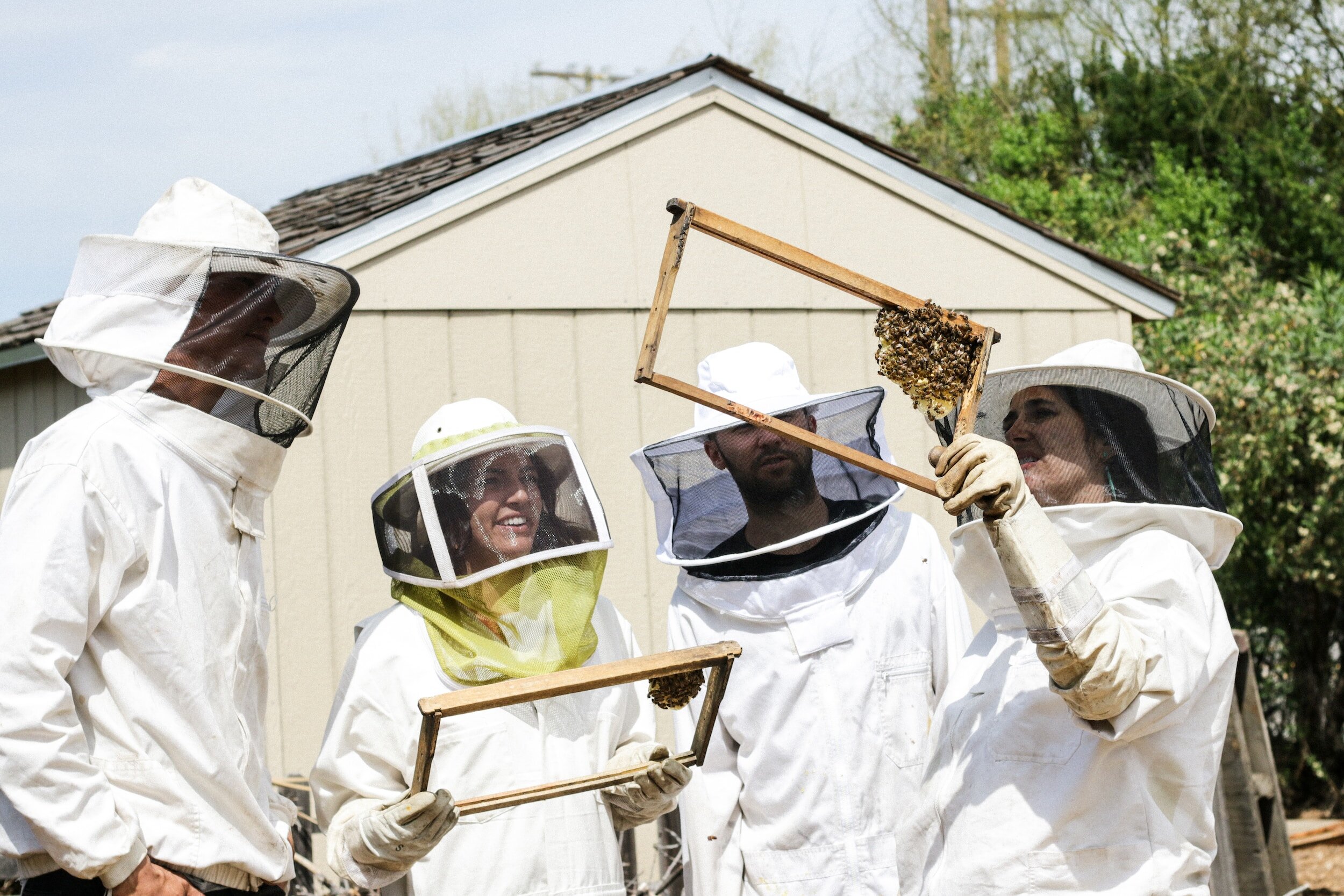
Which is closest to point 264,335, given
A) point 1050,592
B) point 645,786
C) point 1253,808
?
point 645,786

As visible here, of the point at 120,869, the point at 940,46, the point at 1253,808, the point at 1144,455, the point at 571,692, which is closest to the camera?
the point at 120,869

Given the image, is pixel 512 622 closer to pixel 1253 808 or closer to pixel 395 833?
pixel 395 833

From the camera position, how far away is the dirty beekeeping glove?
2303mm

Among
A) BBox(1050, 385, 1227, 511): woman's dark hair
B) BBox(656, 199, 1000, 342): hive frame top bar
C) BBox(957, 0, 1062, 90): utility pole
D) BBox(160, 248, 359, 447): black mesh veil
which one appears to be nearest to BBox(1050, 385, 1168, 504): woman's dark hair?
BBox(1050, 385, 1227, 511): woman's dark hair

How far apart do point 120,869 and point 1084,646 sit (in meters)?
1.73

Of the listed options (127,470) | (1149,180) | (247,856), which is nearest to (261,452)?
(127,470)

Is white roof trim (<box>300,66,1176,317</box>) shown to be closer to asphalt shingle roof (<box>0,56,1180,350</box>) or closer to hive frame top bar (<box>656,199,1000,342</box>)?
asphalt shingle roof (<box>0,56,1180,350</box>)

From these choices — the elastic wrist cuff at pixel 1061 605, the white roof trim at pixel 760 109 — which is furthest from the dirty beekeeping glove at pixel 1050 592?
the white roof trim at pixel 760 109

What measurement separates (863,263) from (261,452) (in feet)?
12.4

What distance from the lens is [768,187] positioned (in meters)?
5.90

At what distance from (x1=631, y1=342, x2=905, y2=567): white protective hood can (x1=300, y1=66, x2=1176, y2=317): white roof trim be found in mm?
2020

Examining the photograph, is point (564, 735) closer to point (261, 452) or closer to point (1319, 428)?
point (261, 452)

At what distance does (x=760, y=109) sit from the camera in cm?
588

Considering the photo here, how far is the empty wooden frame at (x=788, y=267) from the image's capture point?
7.88 feet
